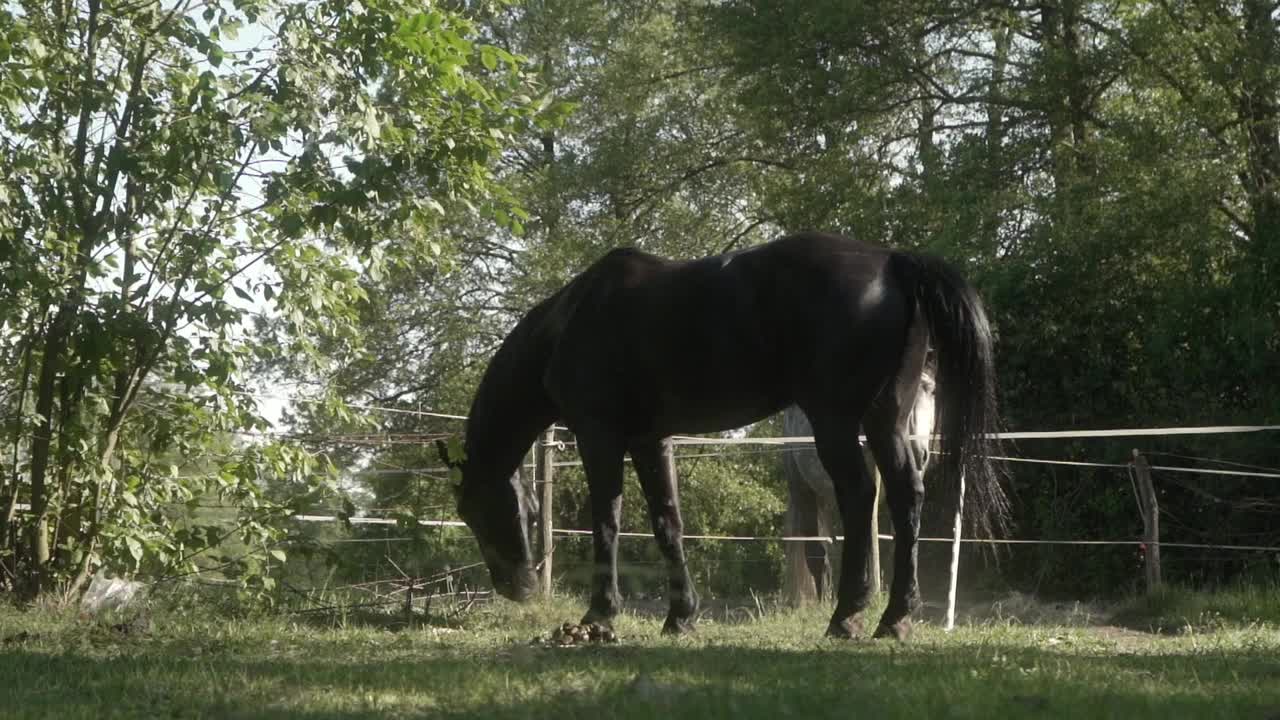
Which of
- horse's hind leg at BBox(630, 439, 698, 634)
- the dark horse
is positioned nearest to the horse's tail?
the dark horse

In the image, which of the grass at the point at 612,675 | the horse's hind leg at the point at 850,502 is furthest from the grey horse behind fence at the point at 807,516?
the grass at the point at 612,675

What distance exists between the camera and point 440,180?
7391mm

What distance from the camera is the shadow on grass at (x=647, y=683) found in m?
3.69

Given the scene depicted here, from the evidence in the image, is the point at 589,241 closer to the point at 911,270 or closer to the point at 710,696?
the point at 911,270

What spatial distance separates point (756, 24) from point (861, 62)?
151 cm

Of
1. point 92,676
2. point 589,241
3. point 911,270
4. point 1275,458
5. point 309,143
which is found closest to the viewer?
point 92,676

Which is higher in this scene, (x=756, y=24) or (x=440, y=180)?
(x=756, y=24)

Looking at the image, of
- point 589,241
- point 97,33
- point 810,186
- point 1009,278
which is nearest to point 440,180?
point 97,33

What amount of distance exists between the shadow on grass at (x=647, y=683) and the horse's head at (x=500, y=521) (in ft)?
6.77

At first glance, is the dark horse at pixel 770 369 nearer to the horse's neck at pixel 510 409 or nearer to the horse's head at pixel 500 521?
the horse's neck at pixel 510 409

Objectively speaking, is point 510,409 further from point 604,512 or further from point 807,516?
point 807,516

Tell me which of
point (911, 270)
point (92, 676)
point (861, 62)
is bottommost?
point (92, 676)

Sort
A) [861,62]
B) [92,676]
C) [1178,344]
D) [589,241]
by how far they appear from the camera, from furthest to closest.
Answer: [589,241], [861,62], [1178,344], [92,676]

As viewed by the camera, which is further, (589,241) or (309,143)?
(589,241)
